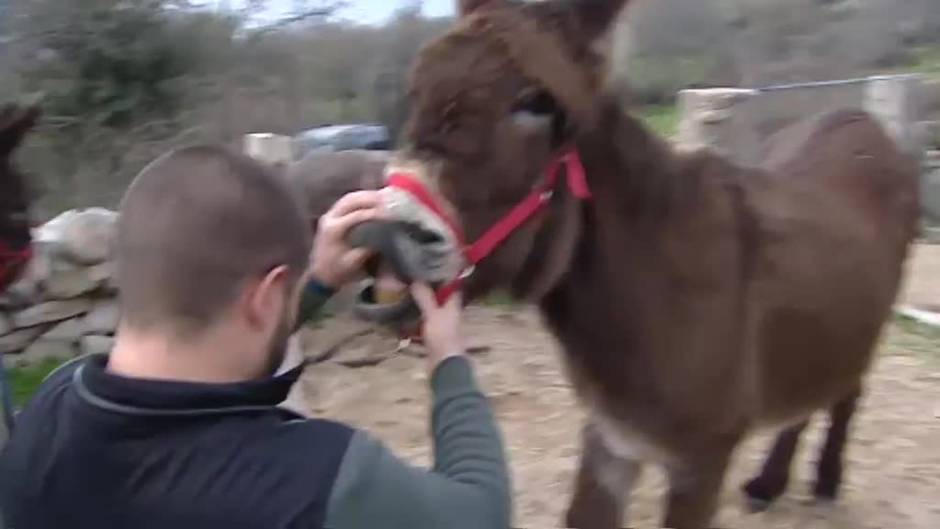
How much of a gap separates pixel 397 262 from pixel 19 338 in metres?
4.28

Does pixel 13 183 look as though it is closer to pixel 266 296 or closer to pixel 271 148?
pixel 271 148

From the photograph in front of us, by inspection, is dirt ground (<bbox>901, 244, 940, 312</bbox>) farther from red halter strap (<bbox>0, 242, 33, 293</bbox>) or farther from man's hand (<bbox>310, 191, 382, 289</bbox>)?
man's hand (<bbox>310, 191, 382, 289</bbox>)

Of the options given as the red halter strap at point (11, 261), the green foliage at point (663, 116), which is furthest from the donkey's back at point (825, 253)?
the green foliage at point (663, 116)

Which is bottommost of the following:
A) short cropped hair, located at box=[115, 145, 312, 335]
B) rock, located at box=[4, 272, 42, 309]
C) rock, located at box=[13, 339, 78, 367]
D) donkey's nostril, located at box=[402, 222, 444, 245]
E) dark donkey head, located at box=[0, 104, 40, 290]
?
rock, located at box=[13, 339, 78, 367]

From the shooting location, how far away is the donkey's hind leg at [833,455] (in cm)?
414

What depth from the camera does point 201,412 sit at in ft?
4.26

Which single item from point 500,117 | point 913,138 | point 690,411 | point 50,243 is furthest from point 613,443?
point 913,138

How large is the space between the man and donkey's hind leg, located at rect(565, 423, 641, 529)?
70.0 inches

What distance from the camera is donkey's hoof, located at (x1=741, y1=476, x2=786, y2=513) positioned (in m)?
4.10

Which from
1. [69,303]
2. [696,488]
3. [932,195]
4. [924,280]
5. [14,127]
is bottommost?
[932,195]

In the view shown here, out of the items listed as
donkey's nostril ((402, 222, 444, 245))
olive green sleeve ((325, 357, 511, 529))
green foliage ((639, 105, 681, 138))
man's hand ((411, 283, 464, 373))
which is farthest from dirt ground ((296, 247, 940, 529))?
green foliage ((639, 105, 681, 138))

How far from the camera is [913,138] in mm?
10047

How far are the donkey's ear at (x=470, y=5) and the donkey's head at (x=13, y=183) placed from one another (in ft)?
8.60

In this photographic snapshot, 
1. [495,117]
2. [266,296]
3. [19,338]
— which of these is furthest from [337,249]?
[19,338]
